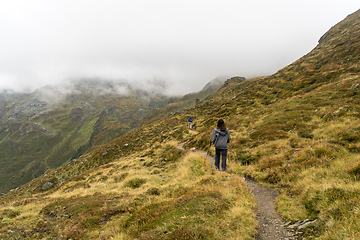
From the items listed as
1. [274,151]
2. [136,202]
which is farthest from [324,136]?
[136,202]

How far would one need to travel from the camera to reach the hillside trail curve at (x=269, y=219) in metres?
5.84

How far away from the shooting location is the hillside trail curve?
19.2 ft

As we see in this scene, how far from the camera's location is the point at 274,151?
45.8ft

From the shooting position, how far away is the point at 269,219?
22.9ft

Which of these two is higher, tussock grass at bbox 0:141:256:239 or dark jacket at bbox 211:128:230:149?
dark jacket at bbox 211:128:230:149

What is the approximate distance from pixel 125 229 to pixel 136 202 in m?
2.92

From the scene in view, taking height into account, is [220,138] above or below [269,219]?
above

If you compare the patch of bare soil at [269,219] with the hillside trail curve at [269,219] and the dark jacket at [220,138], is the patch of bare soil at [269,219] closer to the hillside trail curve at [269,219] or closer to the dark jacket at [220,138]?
the hillside trail curve at [269,219]

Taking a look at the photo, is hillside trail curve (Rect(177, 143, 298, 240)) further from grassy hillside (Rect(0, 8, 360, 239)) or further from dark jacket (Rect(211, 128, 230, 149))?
dark jacket (Rect(211, 128, 230, 149))

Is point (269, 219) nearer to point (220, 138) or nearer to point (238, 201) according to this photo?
point (238, 201)

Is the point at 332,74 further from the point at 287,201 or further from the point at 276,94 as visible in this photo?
the point at 287,201

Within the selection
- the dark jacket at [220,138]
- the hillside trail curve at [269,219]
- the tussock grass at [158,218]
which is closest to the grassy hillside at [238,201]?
the tussock grass at [158,218]

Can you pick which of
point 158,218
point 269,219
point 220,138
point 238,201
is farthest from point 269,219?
point 220,138

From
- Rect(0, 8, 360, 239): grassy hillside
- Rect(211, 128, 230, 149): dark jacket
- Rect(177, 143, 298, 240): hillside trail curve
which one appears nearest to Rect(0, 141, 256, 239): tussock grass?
Rect(0, 8, 360, 239): grassy hillside
